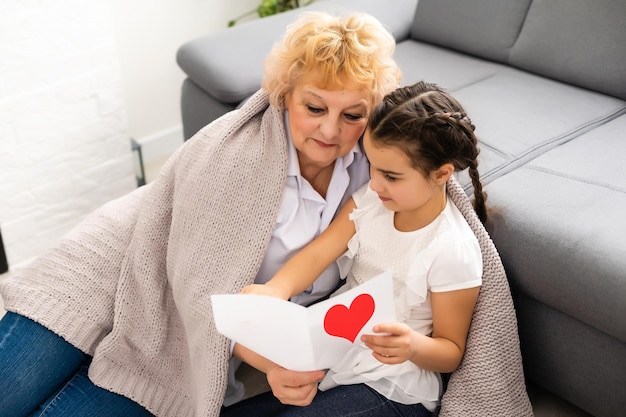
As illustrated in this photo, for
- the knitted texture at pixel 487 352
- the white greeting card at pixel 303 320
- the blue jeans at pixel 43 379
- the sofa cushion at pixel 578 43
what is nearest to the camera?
the white greeting card at pixel 303 320

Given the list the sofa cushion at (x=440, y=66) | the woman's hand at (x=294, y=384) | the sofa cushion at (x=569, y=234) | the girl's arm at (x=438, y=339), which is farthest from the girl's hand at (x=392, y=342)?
the sofa cushion at (x=440, y=66)

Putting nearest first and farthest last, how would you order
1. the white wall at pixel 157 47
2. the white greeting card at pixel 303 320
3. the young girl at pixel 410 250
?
the white greeting card at pixel 303 320, the young girl at pixel 410 250, the white wall at pixel 157 47

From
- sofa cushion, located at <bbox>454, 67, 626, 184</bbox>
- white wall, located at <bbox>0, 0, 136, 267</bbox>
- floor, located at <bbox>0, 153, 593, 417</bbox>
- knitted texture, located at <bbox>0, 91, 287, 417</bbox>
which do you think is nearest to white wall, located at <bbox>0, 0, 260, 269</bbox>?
white wall, located at <bbox>0, 0, 136, 267</bbox>

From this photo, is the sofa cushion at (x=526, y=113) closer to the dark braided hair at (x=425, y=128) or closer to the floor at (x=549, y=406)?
the dark braided hair at (x=425, y=128)

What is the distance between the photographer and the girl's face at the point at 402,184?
3.96ft

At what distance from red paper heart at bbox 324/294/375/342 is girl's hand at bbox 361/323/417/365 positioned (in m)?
0.03

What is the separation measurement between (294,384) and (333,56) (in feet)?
1.86

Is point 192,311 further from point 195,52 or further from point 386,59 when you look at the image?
point 195,52

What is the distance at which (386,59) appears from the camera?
4.30ft

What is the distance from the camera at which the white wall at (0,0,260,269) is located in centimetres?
203

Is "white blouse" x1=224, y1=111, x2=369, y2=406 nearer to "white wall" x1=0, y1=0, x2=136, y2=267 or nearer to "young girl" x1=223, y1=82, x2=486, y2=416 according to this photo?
"young girl" x1=223, y1=82, x2=486, y2=416

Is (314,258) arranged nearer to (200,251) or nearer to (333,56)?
(200,251)

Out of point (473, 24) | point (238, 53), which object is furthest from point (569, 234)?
point (238, 53)

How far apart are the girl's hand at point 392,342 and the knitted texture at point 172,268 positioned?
12.0 inches
